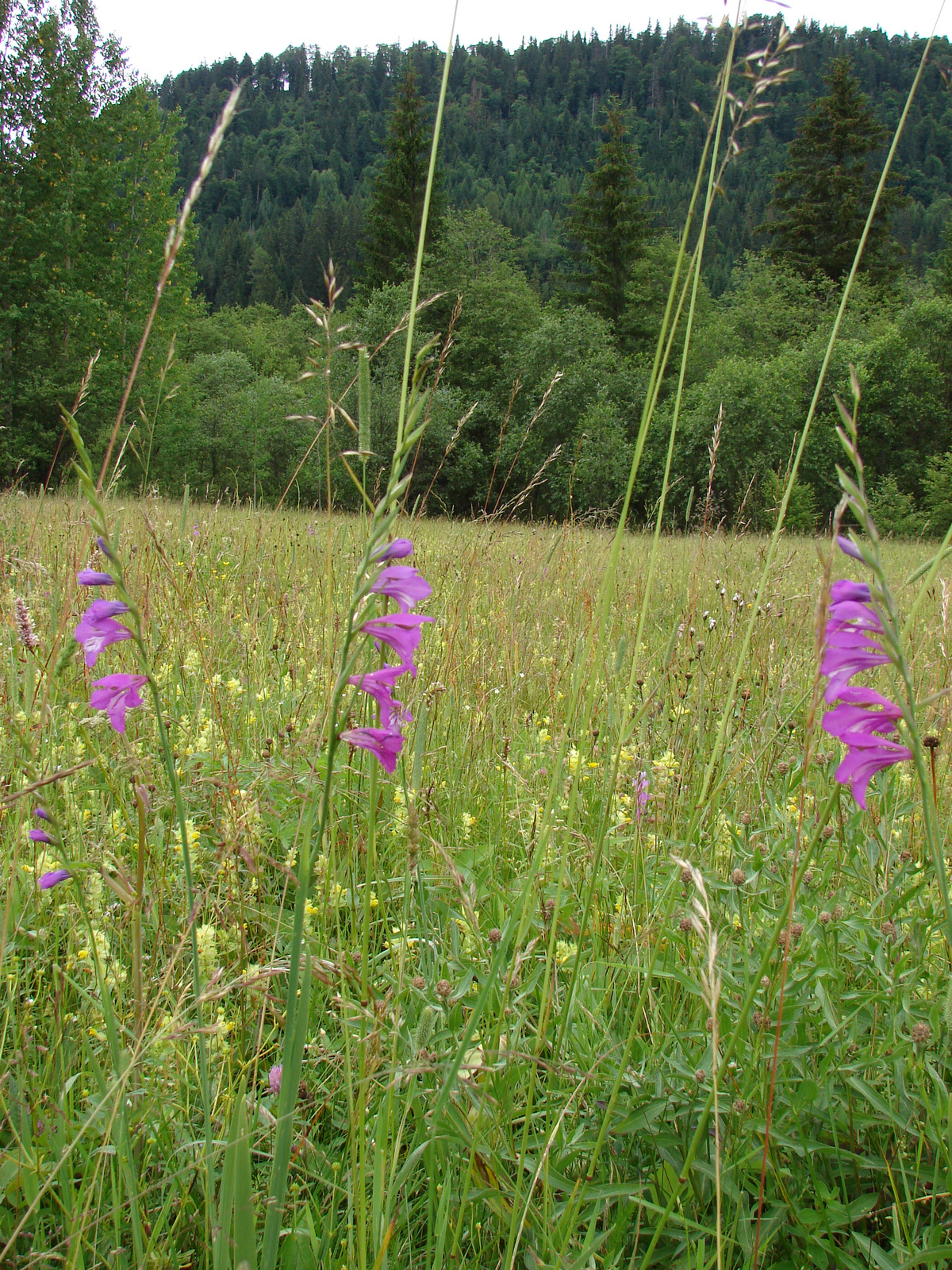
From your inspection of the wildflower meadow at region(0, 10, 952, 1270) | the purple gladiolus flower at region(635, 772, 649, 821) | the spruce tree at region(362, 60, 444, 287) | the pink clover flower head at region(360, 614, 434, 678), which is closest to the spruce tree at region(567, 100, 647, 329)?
the spruce tree at region(362, 60, 444, 287)

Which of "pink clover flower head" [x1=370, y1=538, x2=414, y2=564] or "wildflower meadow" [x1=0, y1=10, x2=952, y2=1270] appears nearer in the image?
"pink clover flower head" [x1=370, y1=538, x2=414, y2=564]

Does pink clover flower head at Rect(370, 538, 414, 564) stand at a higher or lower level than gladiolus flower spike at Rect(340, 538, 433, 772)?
higher

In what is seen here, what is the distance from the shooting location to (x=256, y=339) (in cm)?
4619

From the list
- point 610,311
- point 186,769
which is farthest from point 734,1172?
point 610,311

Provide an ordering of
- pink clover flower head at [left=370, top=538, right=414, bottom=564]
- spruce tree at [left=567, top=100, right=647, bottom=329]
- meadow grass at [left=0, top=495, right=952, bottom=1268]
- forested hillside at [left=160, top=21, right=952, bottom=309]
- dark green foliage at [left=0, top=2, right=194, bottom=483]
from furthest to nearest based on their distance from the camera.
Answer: forested hillside at [left=160, top=21, right=952, bottom=309], spruce tree at [left=567, top=100, right=647, bottom=329], dark green foliage at [left=0, top=2, right=194, bottom=483], meadow grass at [left=0, top=495, right=952, bottom=1268], pink clover flower head at [left=370, top=538, right=414, bottom=564]

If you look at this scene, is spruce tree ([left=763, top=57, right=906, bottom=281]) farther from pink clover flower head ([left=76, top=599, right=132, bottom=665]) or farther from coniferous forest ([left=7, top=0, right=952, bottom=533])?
pink clover flower head ([left=76, top=599, right=132, bottom=665])

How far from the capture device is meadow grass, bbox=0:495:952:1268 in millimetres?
857

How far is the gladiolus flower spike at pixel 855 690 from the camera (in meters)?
0.64

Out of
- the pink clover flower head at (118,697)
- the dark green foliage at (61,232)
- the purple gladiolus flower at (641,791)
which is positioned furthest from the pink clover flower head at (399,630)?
the dark green foliage at (61,232)

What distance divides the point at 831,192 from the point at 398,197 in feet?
61.0

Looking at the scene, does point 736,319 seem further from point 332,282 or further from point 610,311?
point 332,282

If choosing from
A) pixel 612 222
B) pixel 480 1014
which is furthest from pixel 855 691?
pixel 612 222

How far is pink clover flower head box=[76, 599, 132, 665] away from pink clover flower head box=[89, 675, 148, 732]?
33 mm

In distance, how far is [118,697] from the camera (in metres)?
0.84
